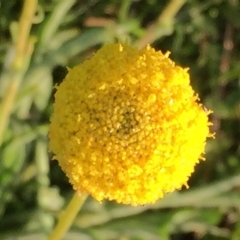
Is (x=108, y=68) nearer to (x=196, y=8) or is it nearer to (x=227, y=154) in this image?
(x=196, y=8)

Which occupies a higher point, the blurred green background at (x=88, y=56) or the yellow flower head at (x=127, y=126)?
the blurred green background at (x=88, y=56)

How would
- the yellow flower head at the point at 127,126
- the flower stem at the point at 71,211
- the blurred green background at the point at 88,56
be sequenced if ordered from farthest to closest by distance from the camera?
the blurred green background at the point at 88,56
the flower stem at the point at 71,211
the yellow flower head at the point at 127,126

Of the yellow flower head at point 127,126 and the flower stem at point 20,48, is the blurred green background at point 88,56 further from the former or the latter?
the yellow flower head at point 127,126

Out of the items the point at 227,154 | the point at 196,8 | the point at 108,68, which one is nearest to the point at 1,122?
the point at 108,68

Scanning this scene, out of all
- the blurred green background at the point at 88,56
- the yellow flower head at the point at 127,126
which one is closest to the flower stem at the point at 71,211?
the yellow flower head at the point at 127,126

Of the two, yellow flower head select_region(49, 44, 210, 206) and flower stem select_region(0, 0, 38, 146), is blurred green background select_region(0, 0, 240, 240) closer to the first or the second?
flower stem select_region(0, 0, 38, 146)

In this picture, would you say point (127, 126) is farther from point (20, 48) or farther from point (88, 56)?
point (88, 56)

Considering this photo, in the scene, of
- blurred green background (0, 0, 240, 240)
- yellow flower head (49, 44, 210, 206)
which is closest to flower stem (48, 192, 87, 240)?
yellow flower head (49, 44, 210, 206)

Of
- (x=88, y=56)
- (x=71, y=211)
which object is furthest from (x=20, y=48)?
(x=88, y=56)
